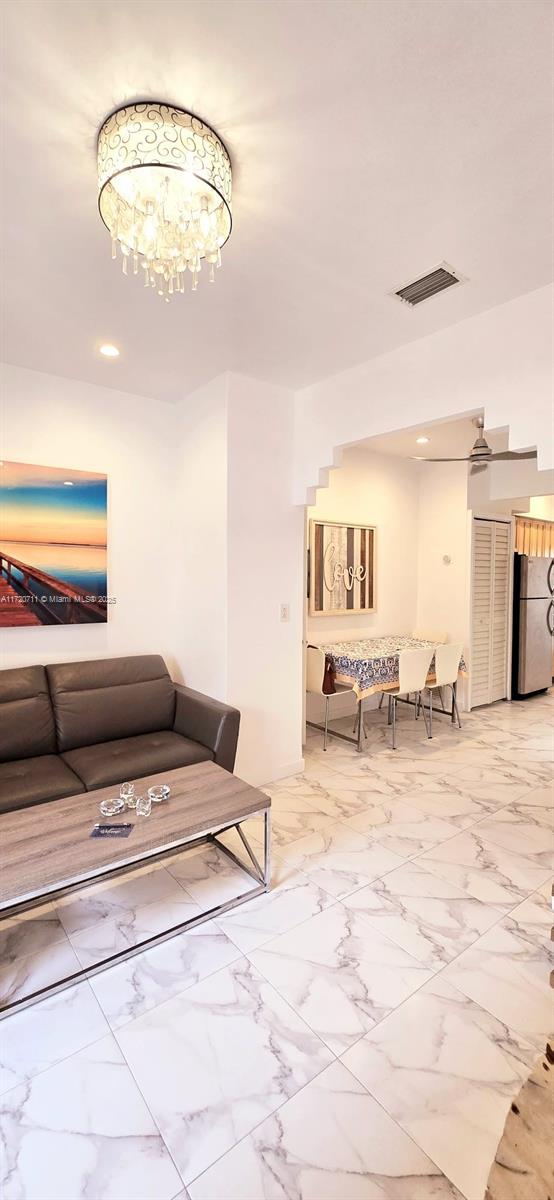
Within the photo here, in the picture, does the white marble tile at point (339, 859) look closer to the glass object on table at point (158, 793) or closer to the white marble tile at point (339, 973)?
the white marble tile at point (339, 973)

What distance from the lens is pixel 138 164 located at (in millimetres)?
1330

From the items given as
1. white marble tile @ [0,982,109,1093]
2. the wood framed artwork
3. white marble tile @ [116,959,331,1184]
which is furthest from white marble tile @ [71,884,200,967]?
the wood framed artwork

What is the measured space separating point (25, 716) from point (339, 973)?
1.97 metres

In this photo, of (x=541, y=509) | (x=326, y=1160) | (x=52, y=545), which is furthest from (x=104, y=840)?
(x=541, y=509)

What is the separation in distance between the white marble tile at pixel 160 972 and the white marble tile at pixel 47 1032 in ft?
0.16

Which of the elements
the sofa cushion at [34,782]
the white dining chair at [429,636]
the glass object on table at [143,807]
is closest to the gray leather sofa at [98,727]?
the sofa cushion at [34,782]

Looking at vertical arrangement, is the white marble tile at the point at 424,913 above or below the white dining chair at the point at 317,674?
below

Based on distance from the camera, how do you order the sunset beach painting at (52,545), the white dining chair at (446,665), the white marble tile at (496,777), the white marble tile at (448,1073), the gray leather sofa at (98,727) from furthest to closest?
the white dining chair at (446,665) < the white marble tile at (496,777) < the sunset beach painting at (52,545) < the gray leather sofa at (98,727) < the white marble tile at (448,1073)

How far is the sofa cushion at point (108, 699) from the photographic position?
2.88 metres

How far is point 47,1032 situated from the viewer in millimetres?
1552

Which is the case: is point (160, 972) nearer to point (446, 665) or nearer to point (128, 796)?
point (128, 796)

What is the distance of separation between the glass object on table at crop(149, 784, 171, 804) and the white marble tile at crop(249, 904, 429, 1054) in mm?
674

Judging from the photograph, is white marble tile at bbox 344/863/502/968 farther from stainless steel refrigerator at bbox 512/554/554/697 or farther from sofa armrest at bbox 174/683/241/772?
stainless steel refrigerator at bbox 512/554/554/697

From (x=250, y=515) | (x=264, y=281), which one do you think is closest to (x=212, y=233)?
(x=264, y=281)
